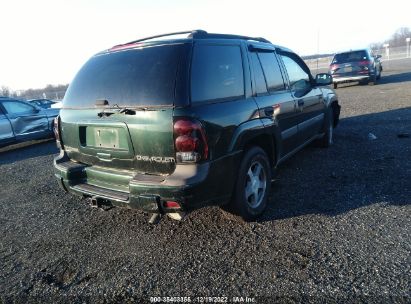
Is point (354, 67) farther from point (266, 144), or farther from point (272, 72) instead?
point (266, 144)

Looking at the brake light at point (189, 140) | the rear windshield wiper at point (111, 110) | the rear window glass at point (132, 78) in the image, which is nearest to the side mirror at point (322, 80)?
the rear window glass at point (132, 78)

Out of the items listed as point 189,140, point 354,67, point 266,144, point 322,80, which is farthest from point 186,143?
point 354,67

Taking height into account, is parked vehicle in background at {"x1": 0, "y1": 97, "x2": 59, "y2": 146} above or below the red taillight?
below

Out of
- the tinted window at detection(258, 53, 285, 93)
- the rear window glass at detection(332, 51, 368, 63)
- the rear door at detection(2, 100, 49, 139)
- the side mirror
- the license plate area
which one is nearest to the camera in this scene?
the license plate area

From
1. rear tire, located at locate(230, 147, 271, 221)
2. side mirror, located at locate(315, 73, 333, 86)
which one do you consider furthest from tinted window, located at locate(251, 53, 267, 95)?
side mirror, located at locate(315, 73, 333, 86)

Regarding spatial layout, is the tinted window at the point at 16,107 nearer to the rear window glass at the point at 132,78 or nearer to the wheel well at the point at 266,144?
the rear window glass at the point at 132,78

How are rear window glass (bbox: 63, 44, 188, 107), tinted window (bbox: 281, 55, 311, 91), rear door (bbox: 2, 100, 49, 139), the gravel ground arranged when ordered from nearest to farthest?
the gravel ground
rear window glass (bbox: 63, 44, 188, 107)
tinted window (bbox: 281, 55, 311, 91)
rear door (bbox: 2, 100, 49, 139)

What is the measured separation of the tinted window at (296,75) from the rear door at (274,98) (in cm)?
35

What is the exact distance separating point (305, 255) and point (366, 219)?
0.97 metres

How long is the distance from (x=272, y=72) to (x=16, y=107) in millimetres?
7855

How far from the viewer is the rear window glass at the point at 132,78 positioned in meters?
2.86

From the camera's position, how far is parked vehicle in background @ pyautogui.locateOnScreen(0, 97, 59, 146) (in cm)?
873

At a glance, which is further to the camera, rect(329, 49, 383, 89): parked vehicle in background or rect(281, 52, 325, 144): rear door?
rect(329, 49, 383, 89): parked vehicle in background

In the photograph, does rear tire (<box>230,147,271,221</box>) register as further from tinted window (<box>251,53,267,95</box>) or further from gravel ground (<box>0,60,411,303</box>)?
tinted window (<box>251,53,267,95</box>)
